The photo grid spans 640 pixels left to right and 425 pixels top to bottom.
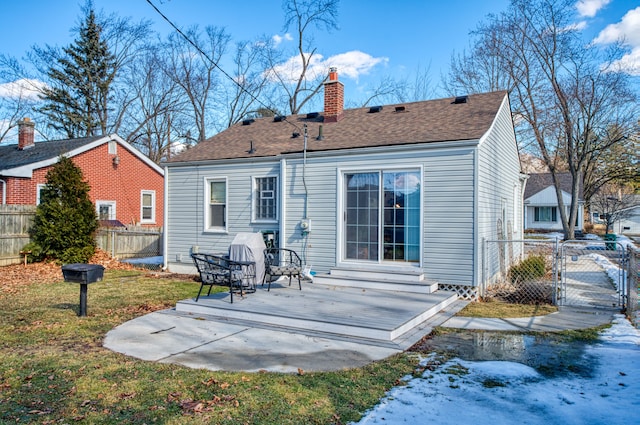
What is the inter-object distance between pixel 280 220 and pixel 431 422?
25.7 feet

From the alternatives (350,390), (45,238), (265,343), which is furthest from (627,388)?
(45,238)

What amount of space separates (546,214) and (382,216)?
34268mm

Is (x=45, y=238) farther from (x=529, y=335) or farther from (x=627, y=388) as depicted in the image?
(x=627, y=388)

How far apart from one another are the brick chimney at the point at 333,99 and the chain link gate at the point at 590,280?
683 centimetres

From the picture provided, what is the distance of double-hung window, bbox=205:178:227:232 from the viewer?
39.0ft

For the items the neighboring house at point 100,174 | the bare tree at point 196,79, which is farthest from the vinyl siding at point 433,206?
the bare tree at point 196,79

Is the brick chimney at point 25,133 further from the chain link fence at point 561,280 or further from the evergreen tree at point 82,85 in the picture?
the chain link fence at point 561,280

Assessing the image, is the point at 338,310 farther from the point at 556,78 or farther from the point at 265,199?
the point at 556,78

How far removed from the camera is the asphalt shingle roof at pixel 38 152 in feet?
54.6

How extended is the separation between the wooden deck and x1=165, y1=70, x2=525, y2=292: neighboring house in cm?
118

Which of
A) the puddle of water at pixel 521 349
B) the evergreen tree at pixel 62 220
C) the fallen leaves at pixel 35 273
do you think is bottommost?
the puddle of water at pixel 521 349

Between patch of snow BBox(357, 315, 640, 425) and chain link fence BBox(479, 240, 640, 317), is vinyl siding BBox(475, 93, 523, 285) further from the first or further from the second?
patch of snow BBox(357, 315, 640, 425)

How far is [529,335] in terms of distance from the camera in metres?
6.02

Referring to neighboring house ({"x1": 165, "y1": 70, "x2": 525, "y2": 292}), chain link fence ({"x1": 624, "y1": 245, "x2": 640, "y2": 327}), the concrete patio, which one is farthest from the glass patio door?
chain link fence ({"x1": 624, "y1": 245, "x2": 640, "y2": 327})
